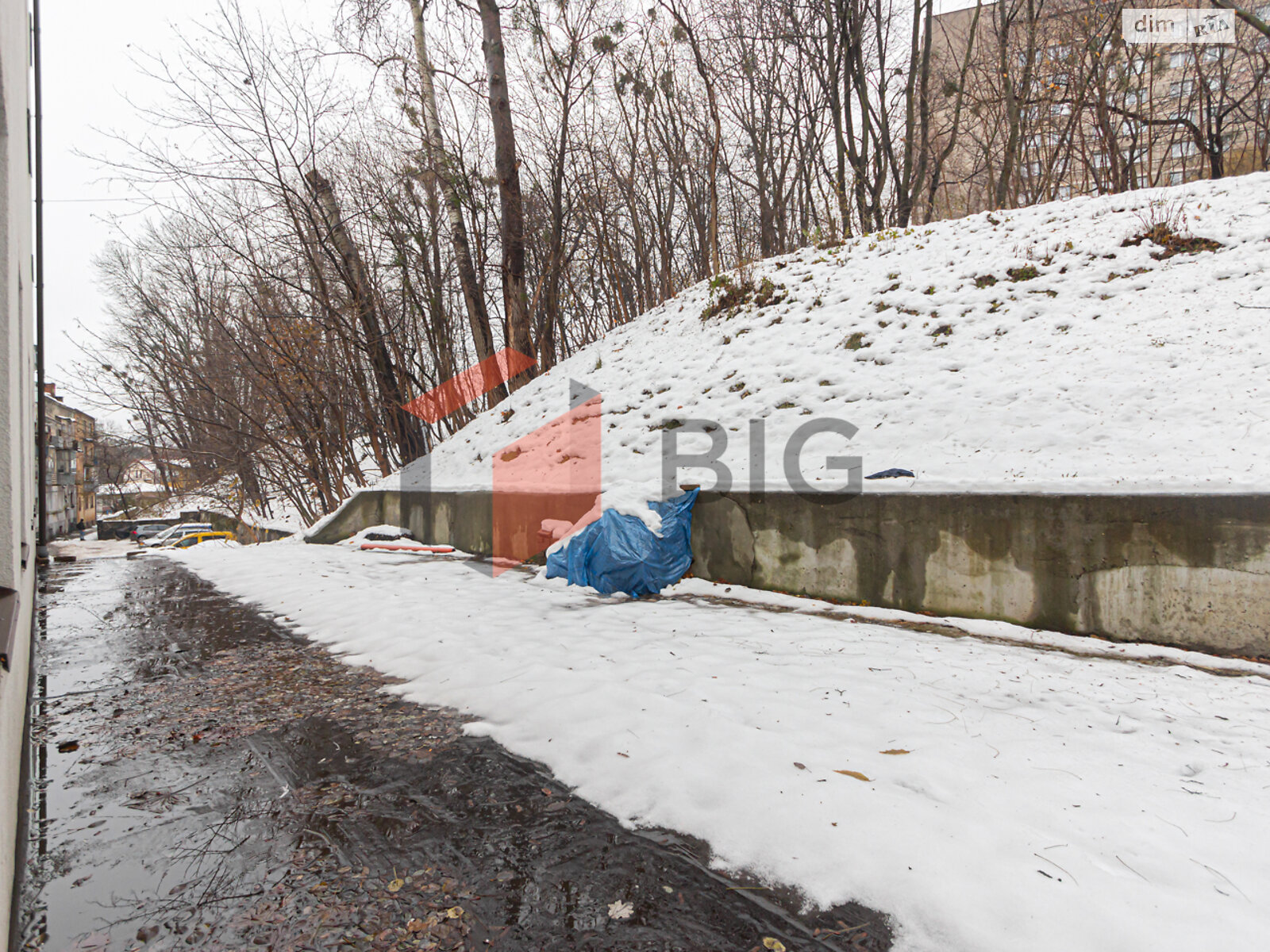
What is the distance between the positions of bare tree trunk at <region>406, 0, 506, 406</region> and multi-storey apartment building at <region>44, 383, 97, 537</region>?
51.0 m

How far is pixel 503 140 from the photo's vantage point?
36.3 feet

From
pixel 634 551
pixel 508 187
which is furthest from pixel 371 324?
pixel 634 551

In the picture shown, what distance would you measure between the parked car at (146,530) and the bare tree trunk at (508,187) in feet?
79.7

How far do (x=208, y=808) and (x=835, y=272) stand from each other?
8666 millimetres

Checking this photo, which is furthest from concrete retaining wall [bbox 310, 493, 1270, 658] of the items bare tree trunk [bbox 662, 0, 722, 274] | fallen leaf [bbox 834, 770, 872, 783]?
bare tree trunk [bbox 662, 0, 722, 274]

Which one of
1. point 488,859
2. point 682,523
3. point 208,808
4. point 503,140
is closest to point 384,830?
point 488,859

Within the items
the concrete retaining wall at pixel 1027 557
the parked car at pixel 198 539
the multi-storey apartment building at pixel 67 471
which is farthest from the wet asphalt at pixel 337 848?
the multi-storey apartment building at pixel 67 471

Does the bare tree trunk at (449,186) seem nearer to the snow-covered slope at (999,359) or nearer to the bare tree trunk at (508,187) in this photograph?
the bare tree trunk at (508,187)

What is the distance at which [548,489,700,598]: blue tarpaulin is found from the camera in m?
5.80

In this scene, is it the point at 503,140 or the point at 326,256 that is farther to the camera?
the point at 326,256

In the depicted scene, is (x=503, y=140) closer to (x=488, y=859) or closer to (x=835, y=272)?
(x=835, y=272)

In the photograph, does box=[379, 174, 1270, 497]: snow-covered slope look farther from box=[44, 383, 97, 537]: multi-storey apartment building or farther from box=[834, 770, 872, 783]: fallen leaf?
box=[44, 383, 97, 537]: multi-storey apartment building

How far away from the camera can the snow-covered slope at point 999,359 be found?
4.53m

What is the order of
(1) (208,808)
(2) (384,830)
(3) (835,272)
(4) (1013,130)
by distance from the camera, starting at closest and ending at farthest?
(2) (384,830) → (1) (208,808) → (3) (835,272) → (4) (1013,130)
